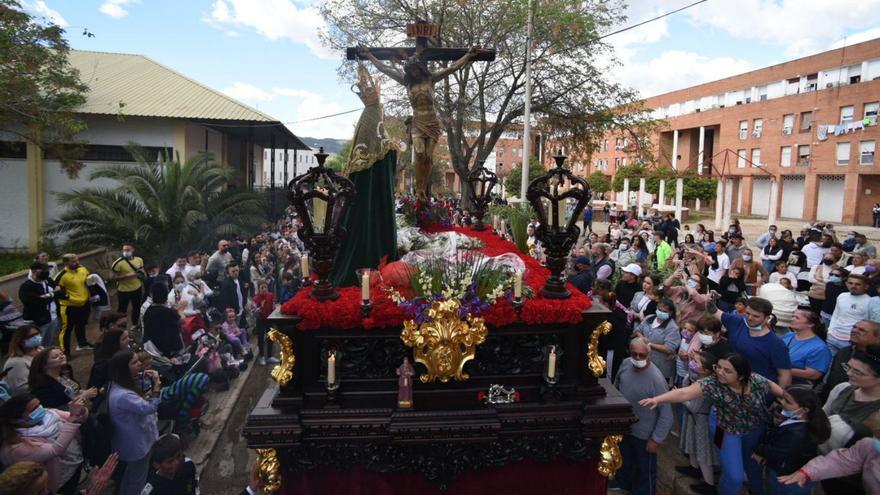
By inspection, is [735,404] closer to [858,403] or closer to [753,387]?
[753,387]

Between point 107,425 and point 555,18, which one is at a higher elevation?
point 555,18

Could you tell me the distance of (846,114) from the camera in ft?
114

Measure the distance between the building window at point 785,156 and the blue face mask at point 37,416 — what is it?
44882 millimetres

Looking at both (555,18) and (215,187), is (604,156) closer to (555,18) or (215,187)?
(555,18)

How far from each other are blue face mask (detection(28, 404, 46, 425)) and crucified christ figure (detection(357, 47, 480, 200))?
4.80 m

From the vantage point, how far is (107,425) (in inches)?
190

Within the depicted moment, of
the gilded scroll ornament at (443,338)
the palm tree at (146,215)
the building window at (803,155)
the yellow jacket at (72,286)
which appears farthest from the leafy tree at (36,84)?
the building window at (803,155)

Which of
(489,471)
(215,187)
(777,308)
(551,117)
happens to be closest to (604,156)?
(551,117)

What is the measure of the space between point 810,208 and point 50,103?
4219 centimetres

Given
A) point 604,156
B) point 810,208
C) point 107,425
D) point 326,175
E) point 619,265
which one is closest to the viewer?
point 326,175

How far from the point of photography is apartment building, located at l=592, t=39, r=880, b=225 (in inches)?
1325

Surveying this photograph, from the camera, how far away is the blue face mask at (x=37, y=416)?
408 centimetres

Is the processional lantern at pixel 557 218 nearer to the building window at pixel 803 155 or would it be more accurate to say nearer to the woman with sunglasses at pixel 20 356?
the woman with sunglasses at pixel 20 356

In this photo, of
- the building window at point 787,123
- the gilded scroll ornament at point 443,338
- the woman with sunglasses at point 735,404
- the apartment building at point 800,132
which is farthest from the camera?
the building window at point 787,123
